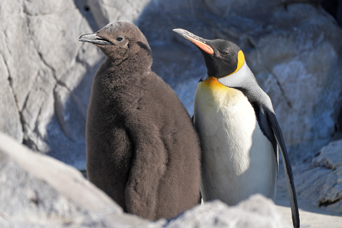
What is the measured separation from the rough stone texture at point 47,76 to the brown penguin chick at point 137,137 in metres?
2.42

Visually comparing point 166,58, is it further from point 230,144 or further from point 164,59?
point 230,144

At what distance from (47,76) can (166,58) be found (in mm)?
1245

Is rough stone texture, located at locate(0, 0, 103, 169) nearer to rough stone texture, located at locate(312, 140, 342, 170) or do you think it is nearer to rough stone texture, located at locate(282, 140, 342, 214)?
A: rough stone texture, located at locate(282, 140, 342, 214)

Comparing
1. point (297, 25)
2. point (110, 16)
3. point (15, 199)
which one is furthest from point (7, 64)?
point (15, 199)

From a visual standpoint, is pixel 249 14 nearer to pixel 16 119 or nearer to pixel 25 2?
pixel 25 2

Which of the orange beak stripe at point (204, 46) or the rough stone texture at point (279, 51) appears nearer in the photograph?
the orange beak stripe at point (204, 46)

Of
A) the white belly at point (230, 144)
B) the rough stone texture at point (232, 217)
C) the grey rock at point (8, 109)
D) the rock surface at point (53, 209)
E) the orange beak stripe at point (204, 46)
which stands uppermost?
the rock surface at point (53, 209)

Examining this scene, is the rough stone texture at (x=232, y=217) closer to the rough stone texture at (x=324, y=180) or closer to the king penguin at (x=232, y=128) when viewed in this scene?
the king penguin at (x=232, y=128)

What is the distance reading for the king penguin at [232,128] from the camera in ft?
4.95

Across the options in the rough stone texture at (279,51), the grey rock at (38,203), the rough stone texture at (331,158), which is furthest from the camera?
the rough stone texture at (279,51)

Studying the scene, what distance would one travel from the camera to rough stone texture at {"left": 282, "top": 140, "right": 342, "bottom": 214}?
90.3 inches

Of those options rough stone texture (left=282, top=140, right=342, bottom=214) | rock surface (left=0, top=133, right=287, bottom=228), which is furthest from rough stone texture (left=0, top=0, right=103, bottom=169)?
rock surface (left=0, top=133, right=287, bottom=228)

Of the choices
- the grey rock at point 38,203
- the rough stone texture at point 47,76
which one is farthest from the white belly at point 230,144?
the rough stone texture at point 47,76

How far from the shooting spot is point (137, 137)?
1.23 metres
